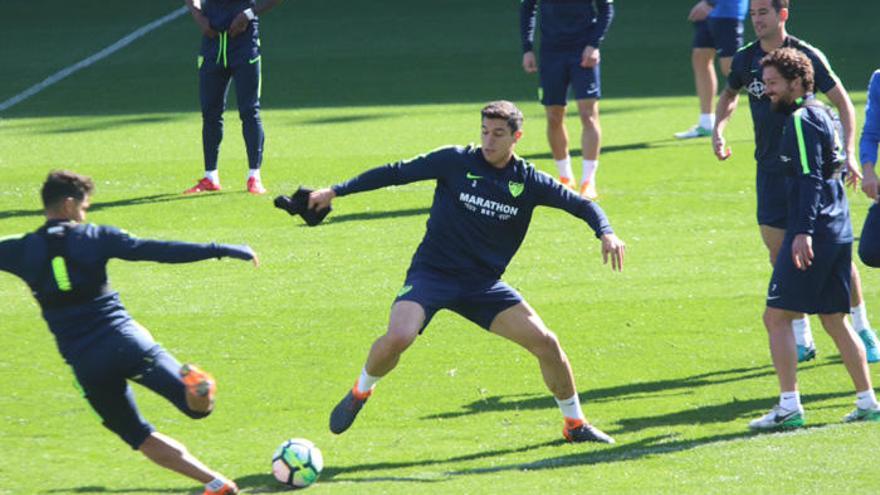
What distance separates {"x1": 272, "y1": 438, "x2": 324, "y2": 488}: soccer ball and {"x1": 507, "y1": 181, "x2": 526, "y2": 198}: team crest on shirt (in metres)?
1.71

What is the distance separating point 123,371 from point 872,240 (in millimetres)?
4337

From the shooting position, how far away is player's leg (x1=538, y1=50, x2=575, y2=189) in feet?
45.8

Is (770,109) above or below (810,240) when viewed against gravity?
above

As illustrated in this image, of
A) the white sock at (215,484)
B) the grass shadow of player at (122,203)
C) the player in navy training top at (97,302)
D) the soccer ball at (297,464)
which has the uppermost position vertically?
the player in navy training top at (97,302)

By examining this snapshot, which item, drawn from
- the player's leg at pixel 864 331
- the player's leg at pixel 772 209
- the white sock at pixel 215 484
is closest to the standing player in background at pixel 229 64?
the player's leg at pixel 772 209

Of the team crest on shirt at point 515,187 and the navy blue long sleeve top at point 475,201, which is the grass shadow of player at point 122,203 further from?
the team crest on shirt at point 515,187

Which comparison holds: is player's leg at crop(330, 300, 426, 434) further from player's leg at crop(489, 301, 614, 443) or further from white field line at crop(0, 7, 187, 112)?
white field line at crop(0, 7, 187, 112)

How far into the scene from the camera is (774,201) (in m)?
9.50

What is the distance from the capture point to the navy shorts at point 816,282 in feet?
27.3

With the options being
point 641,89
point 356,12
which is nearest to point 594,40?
point 641,89

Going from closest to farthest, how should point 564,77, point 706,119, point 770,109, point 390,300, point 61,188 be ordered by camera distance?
point 61,188 → point 770,109 → point 390,300 → point 564,77 → point 706,119

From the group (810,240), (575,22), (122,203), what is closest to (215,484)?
(810,240)

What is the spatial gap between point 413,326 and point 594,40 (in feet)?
20.4

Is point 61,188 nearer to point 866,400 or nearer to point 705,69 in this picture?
point 866,400
